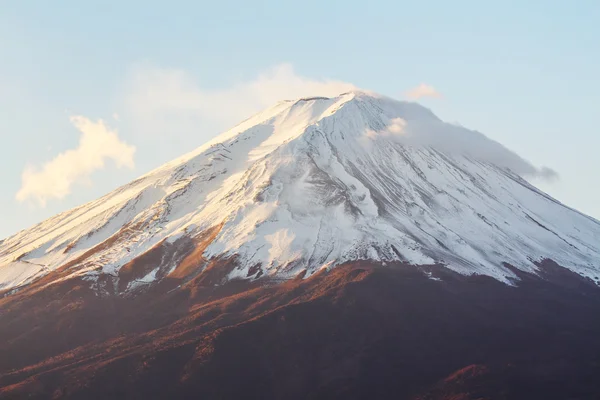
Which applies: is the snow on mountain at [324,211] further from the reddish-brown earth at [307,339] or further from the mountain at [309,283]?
the reddish-brown earth at [307,339]

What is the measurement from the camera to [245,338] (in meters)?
75.4

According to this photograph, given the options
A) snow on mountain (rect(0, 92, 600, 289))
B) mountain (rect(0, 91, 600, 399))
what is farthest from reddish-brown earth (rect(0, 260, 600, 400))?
snow on mountain (rect(0, 92, 600, 289))

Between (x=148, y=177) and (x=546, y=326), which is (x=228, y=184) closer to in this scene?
(x=148, y=177)

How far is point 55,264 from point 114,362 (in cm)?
3535

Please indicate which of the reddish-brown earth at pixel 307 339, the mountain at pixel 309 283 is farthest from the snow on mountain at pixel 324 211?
the reddish-brown earth at pixel 307 339

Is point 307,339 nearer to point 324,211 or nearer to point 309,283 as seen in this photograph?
point 309,283

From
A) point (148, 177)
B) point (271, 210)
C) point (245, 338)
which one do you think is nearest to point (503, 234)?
point (271, 210)

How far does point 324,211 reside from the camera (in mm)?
104625

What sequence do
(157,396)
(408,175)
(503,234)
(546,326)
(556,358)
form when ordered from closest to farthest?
(157,396)
(556,358)
(546,326)
(503,234)
(408,175)

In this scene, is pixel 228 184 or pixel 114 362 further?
pixel 228 184

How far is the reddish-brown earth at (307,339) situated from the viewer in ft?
228

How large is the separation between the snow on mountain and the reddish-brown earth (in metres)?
5.97

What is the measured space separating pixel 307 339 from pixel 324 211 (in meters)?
31.0

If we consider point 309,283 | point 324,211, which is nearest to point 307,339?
point 309,283
